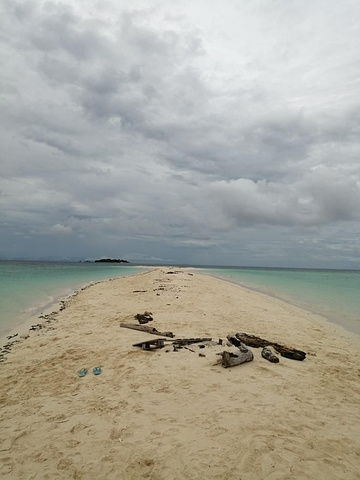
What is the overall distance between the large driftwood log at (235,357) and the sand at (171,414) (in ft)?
0.64

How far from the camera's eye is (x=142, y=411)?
6121 mm

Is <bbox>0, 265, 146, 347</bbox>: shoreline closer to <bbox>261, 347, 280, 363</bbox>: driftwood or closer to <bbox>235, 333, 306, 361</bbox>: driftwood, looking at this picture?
<bbox>235, 333, 306, 361</bbox>: driftwood

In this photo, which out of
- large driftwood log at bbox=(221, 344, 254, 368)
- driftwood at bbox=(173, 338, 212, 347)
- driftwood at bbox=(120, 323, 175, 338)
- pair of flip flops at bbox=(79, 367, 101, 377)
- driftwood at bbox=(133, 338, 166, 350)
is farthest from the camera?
driftwood at bbox=(120, 323, 175, 338)

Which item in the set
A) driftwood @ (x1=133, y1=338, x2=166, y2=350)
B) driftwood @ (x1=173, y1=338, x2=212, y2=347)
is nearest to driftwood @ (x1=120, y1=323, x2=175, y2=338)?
driftwood @ (x1=173, y1=338, x2=212, y2=347)

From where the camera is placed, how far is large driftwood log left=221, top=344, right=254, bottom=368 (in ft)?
26.9

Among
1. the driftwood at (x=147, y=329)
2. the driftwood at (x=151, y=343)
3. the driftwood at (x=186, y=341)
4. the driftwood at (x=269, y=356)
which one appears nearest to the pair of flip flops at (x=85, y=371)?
the driftwood at (x=151, y=343)

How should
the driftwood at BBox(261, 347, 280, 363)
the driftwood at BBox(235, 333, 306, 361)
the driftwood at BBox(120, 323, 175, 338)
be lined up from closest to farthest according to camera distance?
the driftwood at BBox(261, 347, 280, 363)
the driftwood at BBox(235, 333, 306, 361)
the driftwood at BBox(120, 323, 175, 338)

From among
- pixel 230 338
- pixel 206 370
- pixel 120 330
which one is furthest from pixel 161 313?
pixel 206 370

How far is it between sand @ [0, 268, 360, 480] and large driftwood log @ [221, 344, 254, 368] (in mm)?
195

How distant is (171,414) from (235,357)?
3035 millimetres

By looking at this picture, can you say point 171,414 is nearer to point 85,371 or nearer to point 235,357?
point 235,357

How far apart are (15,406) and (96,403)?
1819 mm

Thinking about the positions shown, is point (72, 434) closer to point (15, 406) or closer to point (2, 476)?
point (2, 476)

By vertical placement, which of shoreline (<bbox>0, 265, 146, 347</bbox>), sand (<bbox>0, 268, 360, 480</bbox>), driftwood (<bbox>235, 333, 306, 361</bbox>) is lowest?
shoreline (<bbox>0, 265, 146, 347</bbox>)
